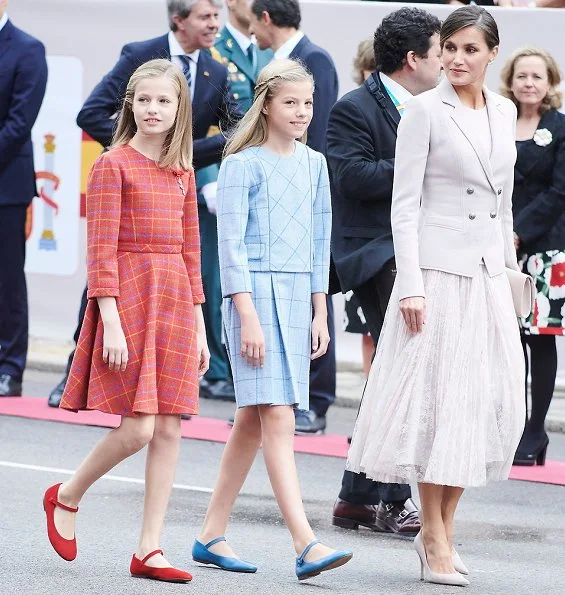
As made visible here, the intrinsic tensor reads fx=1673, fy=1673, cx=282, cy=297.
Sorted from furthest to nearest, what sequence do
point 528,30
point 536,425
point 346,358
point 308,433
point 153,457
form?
1. point 346,358
2. point 528,30
3. point 308,433
4. point 536,425
5. point 153,457

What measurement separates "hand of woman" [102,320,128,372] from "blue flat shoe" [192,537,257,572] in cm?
80

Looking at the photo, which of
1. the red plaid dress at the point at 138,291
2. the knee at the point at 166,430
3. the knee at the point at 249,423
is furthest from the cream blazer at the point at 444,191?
the knee at the point at 166,430

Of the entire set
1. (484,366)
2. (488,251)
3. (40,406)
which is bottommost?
(40,406)

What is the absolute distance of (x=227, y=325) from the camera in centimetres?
574

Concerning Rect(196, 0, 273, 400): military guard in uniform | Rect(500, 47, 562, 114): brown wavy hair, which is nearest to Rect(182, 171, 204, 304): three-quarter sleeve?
Rect(500, 47, 562, 114): brown wavy hair

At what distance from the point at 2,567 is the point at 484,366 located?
176cm

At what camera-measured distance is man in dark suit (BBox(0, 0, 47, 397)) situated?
31.7ft

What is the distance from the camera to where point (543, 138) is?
8367 mm

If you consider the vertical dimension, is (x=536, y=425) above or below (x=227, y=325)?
below

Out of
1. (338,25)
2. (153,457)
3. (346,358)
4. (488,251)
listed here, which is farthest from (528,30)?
(153,457)

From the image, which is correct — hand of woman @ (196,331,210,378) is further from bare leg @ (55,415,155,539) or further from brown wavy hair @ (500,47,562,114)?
brown wavy hair @ (500,47,562,114)

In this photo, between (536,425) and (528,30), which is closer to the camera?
(536,425)

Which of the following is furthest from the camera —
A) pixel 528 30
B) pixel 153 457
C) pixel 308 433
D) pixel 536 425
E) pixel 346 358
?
pixel 346 358

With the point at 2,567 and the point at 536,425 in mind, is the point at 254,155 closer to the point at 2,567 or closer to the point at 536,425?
the point at 2,567
